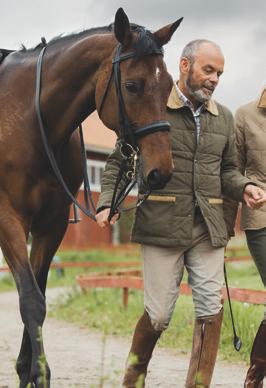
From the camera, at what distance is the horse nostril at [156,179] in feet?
15.7

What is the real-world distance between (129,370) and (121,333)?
4297 millimetres

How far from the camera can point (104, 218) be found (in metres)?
5.26

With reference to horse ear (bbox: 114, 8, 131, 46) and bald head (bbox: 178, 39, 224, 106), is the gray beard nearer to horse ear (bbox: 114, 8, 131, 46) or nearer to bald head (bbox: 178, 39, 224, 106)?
bald head (bbox: 178, 39, 224, 106)

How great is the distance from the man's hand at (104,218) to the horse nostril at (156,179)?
50 centimetres

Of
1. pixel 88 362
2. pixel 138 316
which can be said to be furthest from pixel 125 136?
pixel 138 316

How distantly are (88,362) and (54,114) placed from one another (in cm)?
304

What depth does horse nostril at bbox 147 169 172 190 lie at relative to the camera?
15.7 ft

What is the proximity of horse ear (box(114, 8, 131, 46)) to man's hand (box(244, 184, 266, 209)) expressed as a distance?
1.16m

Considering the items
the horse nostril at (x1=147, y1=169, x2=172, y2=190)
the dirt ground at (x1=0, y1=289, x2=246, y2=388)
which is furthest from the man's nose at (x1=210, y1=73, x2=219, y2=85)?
the dirt ground at (x1=0, y1=289, x2=246, y2=388)

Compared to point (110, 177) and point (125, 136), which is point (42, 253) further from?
point (125, 136)

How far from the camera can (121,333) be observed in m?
9.86

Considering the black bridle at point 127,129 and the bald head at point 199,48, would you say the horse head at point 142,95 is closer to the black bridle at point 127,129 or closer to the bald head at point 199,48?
the black bridle at point 127,129

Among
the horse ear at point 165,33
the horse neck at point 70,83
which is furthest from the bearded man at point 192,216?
the horse neck at point 70,83

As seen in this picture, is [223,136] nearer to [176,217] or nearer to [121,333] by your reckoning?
[176,217]
